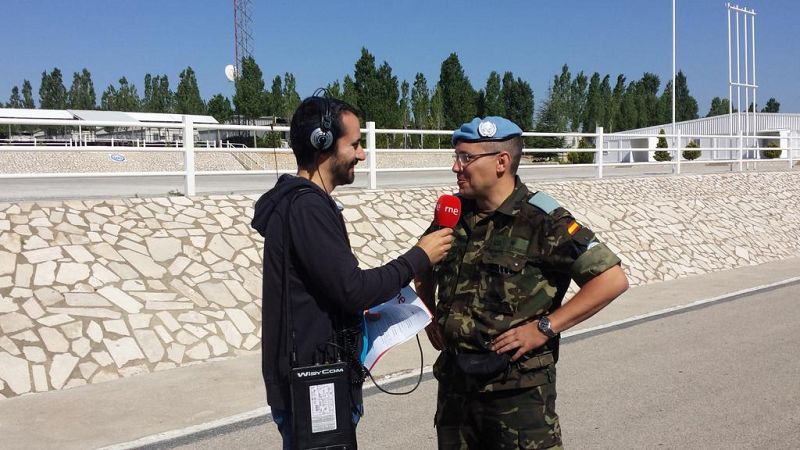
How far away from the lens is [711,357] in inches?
277

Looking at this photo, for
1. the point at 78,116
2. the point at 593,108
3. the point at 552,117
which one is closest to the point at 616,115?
the point at 593,108

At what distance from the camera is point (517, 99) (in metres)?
65.4

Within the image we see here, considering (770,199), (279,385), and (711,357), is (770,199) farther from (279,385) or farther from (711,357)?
(279,385)

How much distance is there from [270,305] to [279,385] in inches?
10.5

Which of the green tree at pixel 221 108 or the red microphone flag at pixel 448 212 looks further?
the green tree at pixel 221 108

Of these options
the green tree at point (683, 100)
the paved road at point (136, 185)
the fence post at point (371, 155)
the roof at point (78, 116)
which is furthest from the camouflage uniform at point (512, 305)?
the green tree at point (683, 100)

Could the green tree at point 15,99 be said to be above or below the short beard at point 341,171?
above

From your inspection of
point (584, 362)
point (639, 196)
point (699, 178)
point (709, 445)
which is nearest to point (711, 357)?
point (584, 362)

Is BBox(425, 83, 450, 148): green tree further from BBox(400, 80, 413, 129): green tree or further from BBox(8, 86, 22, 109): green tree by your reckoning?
BBox(8, 86, 22, 109): green tree

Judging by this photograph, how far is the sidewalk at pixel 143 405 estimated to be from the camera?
5.23 meters

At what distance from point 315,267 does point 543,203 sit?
1000 millimetres

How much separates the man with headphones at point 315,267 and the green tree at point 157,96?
75.6 m

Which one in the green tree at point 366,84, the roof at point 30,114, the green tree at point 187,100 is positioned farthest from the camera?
the green tree at point 187,100

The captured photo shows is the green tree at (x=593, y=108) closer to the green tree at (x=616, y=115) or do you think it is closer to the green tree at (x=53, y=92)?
the green tree at (x=616, y=115)
